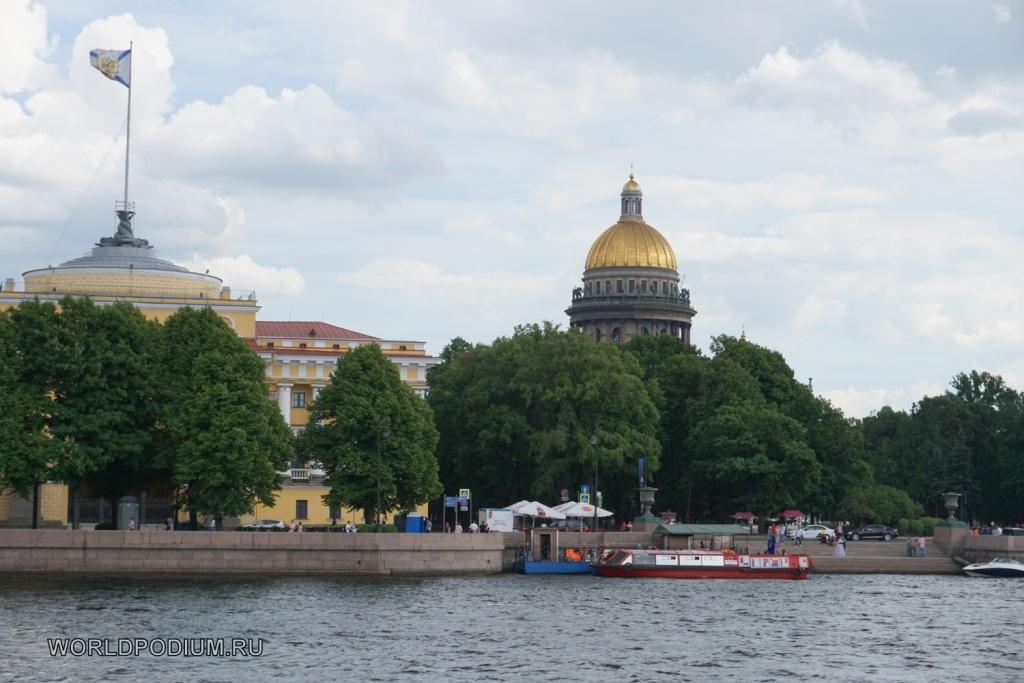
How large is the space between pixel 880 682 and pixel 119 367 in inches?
1659

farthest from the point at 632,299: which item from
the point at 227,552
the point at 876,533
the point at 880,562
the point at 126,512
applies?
the point at 227,552

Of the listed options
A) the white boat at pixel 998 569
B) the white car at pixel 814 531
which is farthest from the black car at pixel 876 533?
the white boat at pixel 998 569

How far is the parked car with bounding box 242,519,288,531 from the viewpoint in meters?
81.1

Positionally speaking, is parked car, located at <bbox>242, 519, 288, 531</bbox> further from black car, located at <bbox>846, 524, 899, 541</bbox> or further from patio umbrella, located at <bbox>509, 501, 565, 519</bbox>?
black car, located at <bbox>846, 524, 899, 541</bbox>

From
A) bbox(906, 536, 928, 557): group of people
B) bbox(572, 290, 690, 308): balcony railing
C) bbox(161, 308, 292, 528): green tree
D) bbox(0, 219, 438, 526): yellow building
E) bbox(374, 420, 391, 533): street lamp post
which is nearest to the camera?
bbox(161, 308, 292, 528): green tree

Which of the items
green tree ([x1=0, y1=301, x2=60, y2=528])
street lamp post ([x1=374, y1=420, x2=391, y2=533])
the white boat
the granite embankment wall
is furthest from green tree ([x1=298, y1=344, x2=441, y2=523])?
the white boat

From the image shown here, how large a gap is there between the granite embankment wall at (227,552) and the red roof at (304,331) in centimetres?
3240

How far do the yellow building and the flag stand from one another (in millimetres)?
11025

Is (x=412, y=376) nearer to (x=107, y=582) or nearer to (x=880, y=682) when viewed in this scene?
(x=107, y=582)

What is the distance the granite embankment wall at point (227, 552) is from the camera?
233 feet

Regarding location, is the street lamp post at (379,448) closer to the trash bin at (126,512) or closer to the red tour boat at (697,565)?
the red tour boat at (697,565)

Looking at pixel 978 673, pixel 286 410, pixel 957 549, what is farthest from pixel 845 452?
pixel 978 673

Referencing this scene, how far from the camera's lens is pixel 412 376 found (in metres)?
104

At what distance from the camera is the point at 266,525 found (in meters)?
83.9
